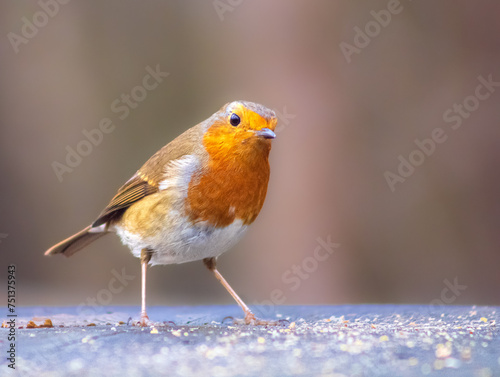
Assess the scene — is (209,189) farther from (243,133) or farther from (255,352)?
(255,352)

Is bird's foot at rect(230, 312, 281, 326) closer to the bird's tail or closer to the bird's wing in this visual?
the bird's wing

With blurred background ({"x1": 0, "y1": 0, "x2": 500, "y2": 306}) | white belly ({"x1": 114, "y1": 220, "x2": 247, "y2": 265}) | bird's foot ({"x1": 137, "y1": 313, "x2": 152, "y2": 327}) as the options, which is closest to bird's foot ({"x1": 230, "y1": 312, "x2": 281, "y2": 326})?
→ white belly ({"x1": 114, "y1": 220, "x2": 247, "y2": 265})

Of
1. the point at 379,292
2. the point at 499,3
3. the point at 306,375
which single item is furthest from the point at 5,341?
the point at 499,3

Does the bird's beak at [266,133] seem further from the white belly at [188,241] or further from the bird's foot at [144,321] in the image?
the bird's foot at [144,321]

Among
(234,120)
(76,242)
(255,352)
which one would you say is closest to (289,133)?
(76,242)

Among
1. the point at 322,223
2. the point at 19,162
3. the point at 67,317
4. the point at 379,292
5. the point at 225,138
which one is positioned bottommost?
the point at 379,292

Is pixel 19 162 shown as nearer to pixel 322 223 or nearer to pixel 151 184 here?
pixel 322 223
